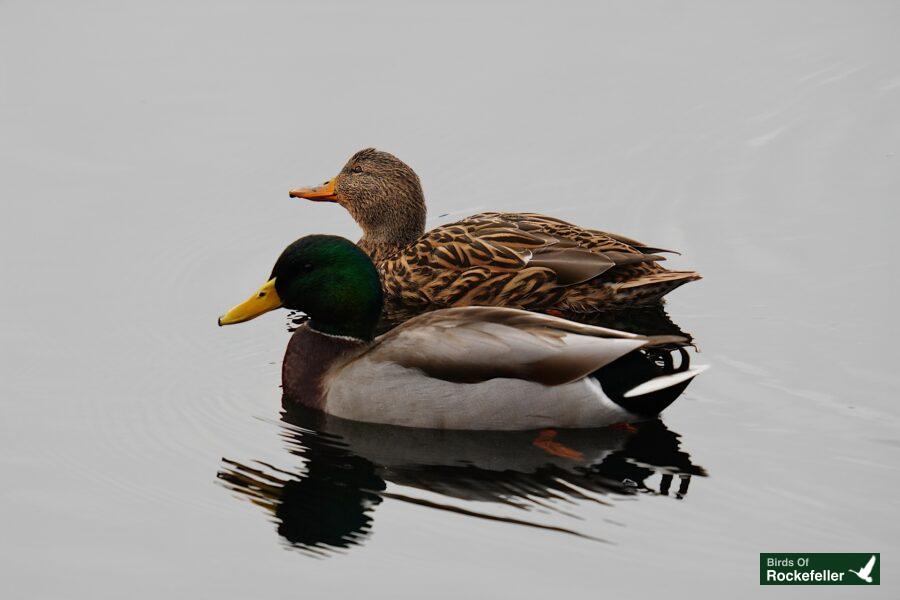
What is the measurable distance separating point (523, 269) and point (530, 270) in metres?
0.05

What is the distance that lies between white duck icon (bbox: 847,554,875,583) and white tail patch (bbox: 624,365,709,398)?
168 cm

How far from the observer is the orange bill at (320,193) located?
451 inches

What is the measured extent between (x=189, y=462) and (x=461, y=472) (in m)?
1.52

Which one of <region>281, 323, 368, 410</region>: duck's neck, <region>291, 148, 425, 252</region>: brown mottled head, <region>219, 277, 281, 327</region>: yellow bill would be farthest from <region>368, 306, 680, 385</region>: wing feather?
<region>291, 148, 425, 252</region>: brown mottled head

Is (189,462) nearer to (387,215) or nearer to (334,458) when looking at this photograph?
(334,458)

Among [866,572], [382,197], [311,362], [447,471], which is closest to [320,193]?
[382,197]

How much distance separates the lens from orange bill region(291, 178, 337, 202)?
1145 centimetres

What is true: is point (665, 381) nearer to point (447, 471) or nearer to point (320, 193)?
point (447, 471)

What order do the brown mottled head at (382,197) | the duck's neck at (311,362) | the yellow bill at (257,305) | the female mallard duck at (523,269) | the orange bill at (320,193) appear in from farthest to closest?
the orange bill at (320,193) → the brown mottled head at (382,197) → the female mallard duck at (523,269) → the yellow bill at (257,305) → the duck's neck at (311,362)

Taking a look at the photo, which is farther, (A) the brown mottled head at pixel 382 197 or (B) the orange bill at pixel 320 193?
(B) the orange bill at pixel 320 193

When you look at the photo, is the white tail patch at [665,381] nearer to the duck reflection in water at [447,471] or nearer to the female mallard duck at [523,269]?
the duck reflection in water at [447,471]

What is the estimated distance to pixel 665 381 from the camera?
8.41 meters

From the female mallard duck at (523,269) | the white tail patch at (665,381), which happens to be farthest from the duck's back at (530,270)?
the white tail patch at (665,381)

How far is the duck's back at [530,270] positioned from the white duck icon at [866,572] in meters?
3.24
